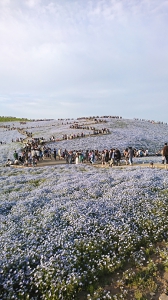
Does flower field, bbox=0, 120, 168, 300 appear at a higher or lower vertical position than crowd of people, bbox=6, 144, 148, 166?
lower

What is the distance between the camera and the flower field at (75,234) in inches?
358

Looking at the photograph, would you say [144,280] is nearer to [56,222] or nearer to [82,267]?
[82,267]

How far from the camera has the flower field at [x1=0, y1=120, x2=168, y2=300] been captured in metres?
9.09

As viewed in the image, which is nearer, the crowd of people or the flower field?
the flower field

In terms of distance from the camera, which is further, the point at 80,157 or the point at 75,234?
the point at 80,157

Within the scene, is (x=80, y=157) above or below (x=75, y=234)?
above

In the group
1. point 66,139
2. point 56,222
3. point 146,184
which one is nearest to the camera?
point 56,222

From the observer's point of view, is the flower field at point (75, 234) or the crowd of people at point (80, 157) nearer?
the flower field at point (75, 234)

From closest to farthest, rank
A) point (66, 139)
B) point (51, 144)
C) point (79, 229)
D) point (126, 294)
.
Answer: point (126, 294) < point (79, 229) < point (51, 144) < point (66, 139)

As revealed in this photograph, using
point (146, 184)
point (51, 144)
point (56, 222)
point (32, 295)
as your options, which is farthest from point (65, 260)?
point (51, 144)

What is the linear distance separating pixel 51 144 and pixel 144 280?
150 ft

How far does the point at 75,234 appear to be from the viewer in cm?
1191

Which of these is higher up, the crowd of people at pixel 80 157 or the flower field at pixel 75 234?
the crowd of people at pixel 80 157

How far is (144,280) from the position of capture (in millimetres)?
9156
